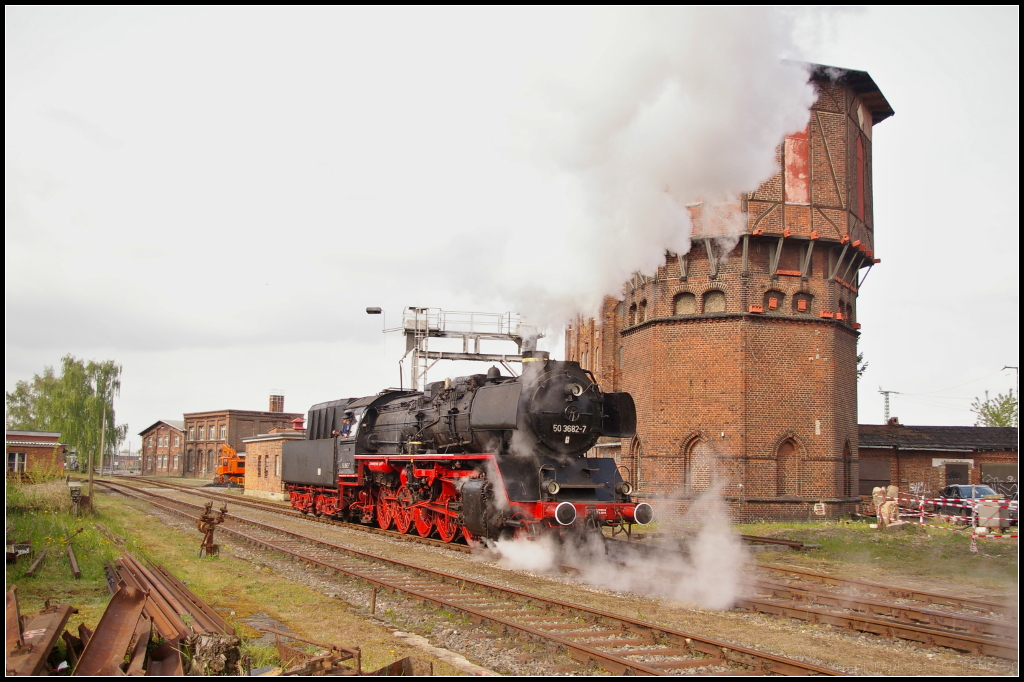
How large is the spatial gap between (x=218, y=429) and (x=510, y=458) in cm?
5512

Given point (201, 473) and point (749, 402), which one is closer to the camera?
point (749, 402)

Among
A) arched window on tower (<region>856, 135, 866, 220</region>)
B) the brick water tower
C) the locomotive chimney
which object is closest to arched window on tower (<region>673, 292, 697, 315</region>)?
the brick water tower

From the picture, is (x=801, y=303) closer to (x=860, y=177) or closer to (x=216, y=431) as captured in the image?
(x=860, y=177)

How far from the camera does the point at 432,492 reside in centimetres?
1392

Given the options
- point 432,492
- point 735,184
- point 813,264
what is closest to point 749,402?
A: point 813,264

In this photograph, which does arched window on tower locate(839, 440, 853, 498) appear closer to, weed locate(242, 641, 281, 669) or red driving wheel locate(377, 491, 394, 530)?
red driving wheel locate(377, 491, 394, 530)

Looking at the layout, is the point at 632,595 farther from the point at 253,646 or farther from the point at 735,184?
the point at 735,184

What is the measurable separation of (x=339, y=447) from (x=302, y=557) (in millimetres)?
7309

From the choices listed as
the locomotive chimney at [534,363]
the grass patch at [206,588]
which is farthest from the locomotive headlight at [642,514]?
the grass patch at [206,588]

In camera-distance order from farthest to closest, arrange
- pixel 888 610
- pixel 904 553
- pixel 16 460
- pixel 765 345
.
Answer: pixel 16 460 < pixel 765 345 < pixel 904 553 < pixel 888 610

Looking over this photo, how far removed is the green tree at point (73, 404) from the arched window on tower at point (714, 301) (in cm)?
4725

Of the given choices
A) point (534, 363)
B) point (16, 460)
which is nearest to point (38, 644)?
point (534, 363)

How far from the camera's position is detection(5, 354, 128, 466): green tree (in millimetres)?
53719

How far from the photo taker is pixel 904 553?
13797mm
